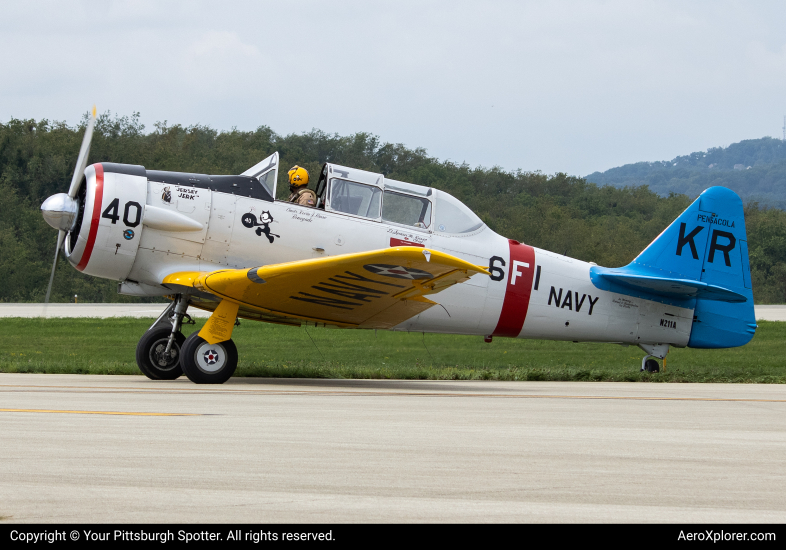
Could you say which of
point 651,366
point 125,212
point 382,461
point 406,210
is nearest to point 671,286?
point 651,366

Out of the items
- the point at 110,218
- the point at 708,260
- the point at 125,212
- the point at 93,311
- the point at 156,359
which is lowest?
the point at 93,311

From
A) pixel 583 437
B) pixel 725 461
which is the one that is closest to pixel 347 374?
pixel 583 437

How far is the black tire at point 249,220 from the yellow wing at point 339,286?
0.80 meters

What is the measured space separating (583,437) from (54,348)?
614 inches

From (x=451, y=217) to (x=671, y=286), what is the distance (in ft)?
11.4

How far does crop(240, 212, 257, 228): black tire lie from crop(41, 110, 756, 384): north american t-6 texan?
0.05 feet

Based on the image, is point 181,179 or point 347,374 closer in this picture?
point 181,179

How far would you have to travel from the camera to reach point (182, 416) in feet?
19.7

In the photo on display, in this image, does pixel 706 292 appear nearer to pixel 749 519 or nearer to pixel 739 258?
pixel 739 258

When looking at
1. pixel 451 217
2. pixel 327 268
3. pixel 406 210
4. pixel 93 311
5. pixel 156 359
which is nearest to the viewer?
pixel 327 268

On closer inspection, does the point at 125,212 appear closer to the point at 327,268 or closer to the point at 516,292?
the point at 327,268

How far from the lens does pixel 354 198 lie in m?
10.9

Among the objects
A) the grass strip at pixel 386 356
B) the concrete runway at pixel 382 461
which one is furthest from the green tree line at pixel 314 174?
the concrete runway at pixel 382 461

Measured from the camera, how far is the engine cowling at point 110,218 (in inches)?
395
